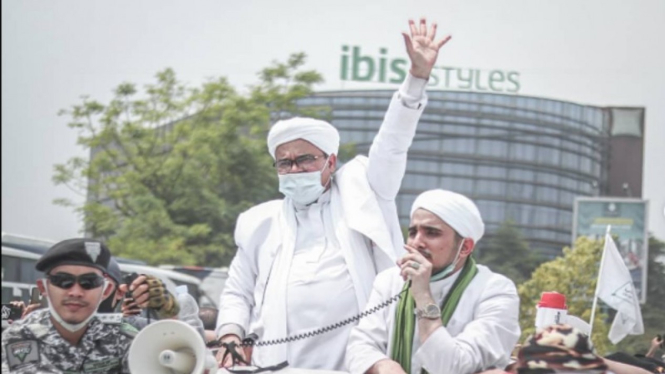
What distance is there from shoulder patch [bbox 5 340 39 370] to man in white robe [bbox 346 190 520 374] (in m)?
1.16

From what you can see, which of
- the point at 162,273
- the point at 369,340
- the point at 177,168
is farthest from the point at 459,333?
the point at 177,168

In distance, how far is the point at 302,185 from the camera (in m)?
5.99

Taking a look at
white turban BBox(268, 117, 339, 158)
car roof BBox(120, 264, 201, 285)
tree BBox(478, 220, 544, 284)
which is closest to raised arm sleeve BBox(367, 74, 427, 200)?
white turban BBox(268, 117, 339, 158)

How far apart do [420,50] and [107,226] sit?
35897 millimetres

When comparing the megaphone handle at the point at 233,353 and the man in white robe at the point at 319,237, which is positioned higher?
the man in white robe at the point at 319,237

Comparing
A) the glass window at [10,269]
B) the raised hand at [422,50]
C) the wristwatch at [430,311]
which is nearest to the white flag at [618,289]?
the raised hand at [422,50]

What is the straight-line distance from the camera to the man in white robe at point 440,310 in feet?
16.4

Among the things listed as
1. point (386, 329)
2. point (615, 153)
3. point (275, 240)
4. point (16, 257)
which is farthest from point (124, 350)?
point (615, 153)

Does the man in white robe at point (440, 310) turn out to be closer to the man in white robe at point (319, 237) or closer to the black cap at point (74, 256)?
the man in white robe at point (319, 237)

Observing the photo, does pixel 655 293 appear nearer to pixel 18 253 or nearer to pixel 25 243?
pixel 25 243

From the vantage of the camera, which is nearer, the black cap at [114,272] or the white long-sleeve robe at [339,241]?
the black cap at [114,272]

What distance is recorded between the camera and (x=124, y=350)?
475 centimetres

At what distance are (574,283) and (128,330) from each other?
39084 mm

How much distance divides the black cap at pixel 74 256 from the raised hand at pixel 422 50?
5.08ft
